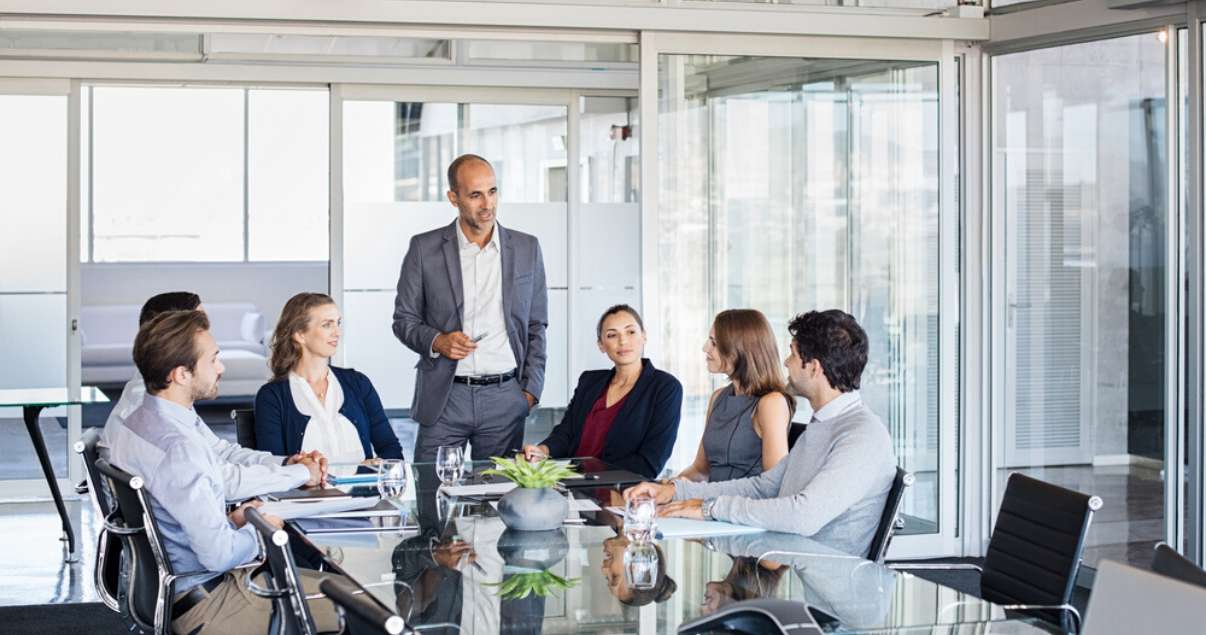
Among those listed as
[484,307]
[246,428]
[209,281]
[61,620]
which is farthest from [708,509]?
[209,281]

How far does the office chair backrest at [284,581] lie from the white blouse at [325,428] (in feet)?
4.76

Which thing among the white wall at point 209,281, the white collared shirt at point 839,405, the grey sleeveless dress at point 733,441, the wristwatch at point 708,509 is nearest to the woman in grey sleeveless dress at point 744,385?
the grey sleeveless dress at point 733,441

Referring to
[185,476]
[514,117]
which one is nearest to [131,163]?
[514,117]

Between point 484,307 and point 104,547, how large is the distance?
1.65m

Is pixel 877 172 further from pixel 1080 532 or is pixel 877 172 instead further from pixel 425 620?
pixel 425 620

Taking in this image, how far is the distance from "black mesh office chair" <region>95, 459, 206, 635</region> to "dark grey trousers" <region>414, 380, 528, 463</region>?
1428mm

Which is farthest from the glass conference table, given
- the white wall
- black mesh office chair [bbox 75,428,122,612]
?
the white wall

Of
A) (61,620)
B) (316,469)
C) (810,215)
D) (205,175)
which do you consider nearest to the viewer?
(316,469)

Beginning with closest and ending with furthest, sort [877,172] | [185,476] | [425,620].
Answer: [425,620] < [185,476] < [877,172]

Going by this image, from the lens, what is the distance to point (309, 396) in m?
4.09

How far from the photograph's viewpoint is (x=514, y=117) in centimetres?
725

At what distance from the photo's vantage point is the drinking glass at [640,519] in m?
2.60

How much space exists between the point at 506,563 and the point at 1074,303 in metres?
3.68

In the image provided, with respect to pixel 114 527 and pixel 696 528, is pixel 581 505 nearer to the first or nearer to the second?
pixel 696 528
